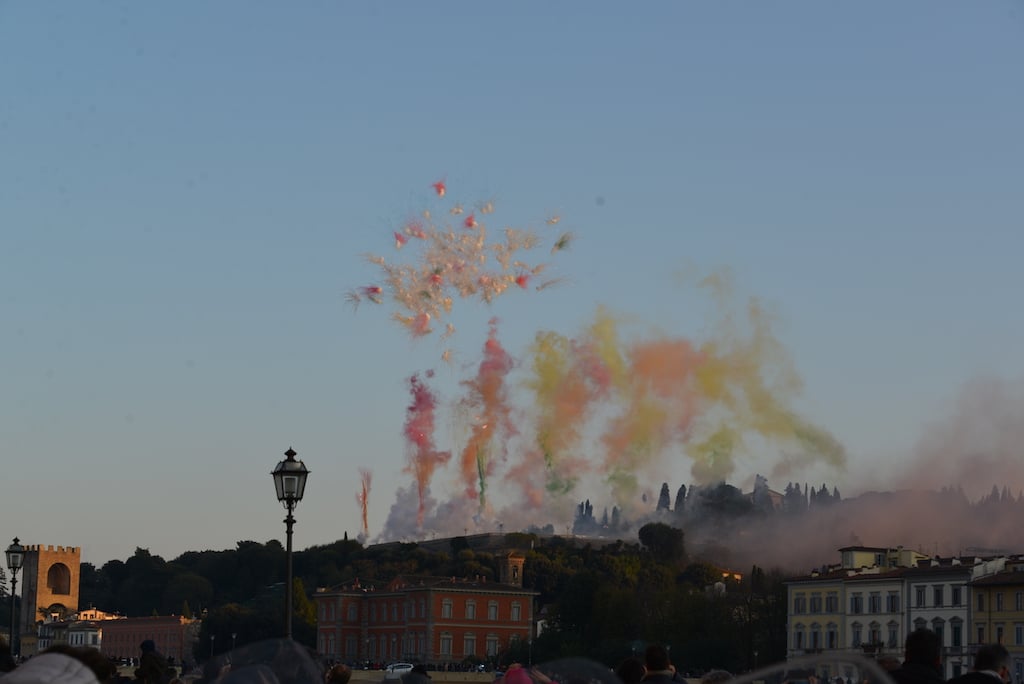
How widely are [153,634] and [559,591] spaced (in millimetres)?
40124

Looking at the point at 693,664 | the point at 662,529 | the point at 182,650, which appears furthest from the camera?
the point at 662,529

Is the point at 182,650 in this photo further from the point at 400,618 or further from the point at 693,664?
the point at 693,664

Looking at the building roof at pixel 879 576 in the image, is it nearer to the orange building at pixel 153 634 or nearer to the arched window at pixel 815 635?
the arched window at pixel 815 635

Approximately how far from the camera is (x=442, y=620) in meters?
124

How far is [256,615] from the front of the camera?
141 m

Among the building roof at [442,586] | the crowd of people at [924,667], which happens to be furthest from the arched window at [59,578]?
the crowd of people at [924,667]

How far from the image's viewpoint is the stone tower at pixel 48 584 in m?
172

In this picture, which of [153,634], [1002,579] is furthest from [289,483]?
[153,634]

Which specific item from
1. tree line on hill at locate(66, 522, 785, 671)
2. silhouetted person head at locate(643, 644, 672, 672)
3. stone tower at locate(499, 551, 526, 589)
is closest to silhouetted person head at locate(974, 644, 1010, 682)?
silhouetted person head at locate(643, 644, 672, 672)

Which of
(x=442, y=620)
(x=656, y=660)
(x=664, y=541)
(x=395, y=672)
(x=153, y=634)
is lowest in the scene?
(x=153, y=634)

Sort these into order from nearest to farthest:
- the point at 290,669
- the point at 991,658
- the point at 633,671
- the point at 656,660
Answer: the point at 290,669, the point at 991,658, the point at 656,660, the point at 633,671

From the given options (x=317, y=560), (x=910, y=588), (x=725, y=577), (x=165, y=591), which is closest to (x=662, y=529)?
(x=725, y=577)

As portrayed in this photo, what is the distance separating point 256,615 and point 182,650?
14.4 metres

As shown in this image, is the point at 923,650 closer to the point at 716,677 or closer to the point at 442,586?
the point at 716,677
